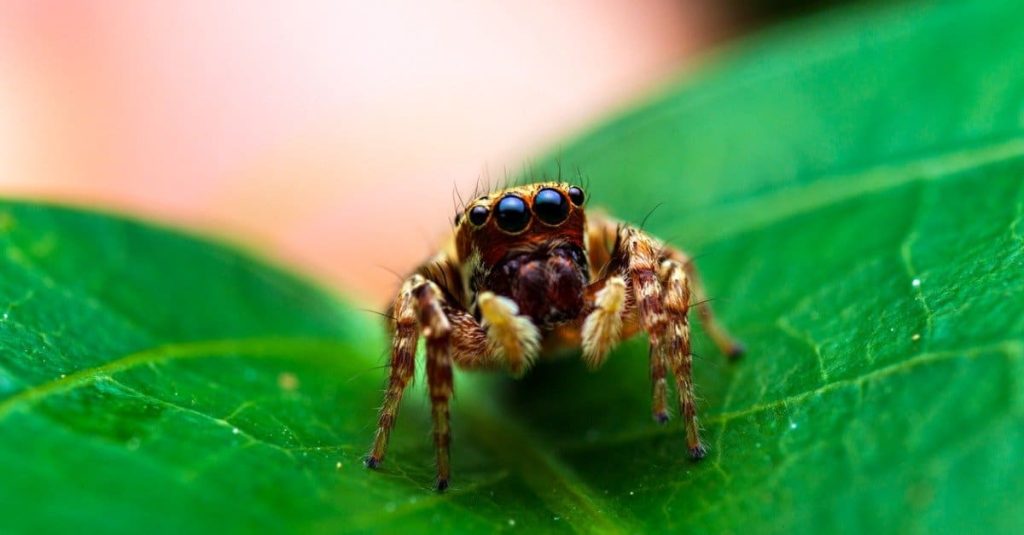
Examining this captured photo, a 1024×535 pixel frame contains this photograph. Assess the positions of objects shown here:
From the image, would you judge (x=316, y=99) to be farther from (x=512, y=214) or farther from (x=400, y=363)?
(x=400, y=363)

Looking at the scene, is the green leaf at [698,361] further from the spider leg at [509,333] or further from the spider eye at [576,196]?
the spider eye at [576,196]

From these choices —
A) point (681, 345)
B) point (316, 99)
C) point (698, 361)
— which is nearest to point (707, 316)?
point (698, 361)

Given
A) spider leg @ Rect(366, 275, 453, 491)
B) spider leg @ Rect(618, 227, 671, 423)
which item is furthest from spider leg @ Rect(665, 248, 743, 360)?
spider leg @ Rect(366, 275, 453, 491)

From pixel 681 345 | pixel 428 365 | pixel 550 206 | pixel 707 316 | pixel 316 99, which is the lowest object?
pixel 428 365

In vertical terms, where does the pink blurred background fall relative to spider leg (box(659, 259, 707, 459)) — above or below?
above

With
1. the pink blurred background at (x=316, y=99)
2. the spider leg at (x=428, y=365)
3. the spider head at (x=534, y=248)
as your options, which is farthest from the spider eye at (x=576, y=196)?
the pink blurred background at (x=316, y=99)

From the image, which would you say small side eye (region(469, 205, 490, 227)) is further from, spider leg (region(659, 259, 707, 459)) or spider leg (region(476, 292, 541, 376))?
spider leg (region(659, 259, 707, 459))
